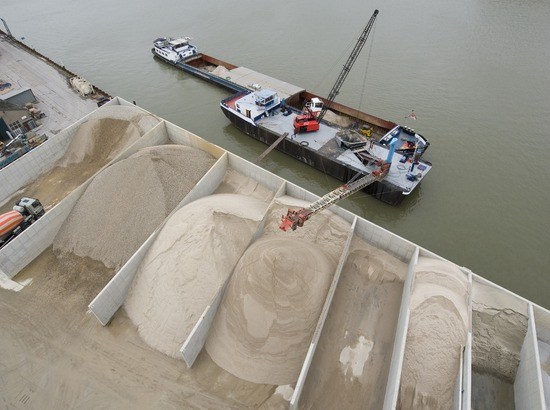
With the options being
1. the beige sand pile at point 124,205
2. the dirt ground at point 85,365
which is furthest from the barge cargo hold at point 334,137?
the dirt ground at point 85,365

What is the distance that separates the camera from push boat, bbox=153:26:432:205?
1738 centimetres

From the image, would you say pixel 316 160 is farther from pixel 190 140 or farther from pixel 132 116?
pixel 132 116

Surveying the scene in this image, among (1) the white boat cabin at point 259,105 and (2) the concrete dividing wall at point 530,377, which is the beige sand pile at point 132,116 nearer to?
(1) the white boat cabin at point 259,105

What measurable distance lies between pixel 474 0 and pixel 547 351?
135 ft

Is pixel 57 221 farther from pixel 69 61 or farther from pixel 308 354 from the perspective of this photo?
pixel 69 61

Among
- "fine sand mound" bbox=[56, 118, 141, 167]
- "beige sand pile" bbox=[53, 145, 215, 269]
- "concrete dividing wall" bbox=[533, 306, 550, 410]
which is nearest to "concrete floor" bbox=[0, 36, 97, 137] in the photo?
"fine sand mound" bbox=[56, 118, 141, 167]

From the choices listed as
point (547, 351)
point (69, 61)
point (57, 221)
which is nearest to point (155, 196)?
point (57, 221)

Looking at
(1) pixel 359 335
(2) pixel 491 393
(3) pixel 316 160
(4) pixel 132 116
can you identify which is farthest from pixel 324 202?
(4) pixel 132 116

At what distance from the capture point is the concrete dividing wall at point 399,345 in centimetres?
876

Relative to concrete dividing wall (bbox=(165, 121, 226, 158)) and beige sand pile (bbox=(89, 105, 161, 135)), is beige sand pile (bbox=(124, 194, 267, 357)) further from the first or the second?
beige sand pile (bbox=(89, 105, 161, 135))

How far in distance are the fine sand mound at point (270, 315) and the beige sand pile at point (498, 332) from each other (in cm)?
502

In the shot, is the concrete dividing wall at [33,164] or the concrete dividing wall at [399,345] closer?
the concrete dividing wall at [399,345]

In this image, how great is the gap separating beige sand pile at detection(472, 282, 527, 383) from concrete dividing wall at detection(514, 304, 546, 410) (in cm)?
23

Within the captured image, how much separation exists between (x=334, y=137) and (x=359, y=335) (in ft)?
40.3
